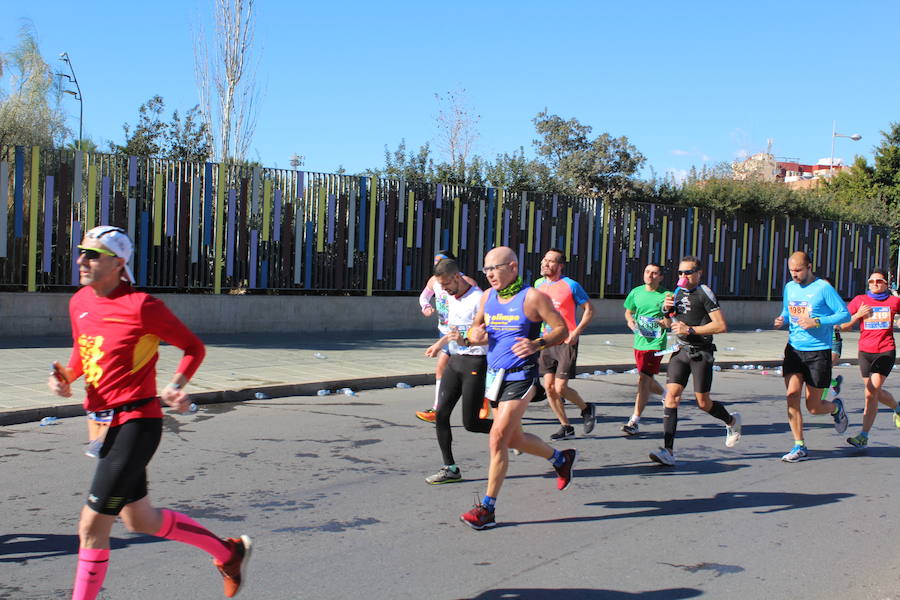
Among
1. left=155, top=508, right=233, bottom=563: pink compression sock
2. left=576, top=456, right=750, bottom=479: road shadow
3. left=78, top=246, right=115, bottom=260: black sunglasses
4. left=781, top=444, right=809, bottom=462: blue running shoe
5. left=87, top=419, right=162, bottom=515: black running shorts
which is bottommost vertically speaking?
left=576, top=456, right=750, bottom=479: road shadow

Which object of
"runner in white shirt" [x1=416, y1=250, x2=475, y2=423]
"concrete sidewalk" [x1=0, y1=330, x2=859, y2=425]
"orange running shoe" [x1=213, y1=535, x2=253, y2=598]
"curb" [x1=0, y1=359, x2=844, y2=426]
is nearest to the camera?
"orange running shoe" [x1=213, y1=535, x2=253, y2=598]

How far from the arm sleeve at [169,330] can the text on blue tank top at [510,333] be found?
7.44 ft

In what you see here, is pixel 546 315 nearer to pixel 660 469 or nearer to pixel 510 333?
pixel 510 333

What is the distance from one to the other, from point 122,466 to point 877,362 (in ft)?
23.2

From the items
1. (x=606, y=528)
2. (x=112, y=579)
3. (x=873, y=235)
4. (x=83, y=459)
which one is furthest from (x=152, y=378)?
(x=873, y=235)

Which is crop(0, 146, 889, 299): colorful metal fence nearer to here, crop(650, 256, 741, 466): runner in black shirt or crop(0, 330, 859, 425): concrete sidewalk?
crop(0, 330, 859, 425): concrete sidewalk

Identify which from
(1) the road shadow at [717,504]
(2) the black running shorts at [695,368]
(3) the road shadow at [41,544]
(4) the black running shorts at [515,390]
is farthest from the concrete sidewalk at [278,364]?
(1) the road shadow at [717,504]

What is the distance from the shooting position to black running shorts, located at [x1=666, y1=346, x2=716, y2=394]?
7.29 meters

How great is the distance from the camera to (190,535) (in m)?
3.86

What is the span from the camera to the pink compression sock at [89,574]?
11.6 feet

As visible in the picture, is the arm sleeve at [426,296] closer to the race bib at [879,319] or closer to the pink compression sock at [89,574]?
the race bib at [879,319]

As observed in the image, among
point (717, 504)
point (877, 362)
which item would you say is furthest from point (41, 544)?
point (877, 362)

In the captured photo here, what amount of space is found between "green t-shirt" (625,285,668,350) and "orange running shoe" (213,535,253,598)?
5075mm

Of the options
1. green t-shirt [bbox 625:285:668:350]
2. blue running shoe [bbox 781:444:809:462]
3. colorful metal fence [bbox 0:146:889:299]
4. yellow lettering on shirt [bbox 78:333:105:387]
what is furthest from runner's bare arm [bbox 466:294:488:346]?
colorful metal fence [bbox 0:146:889:299]
